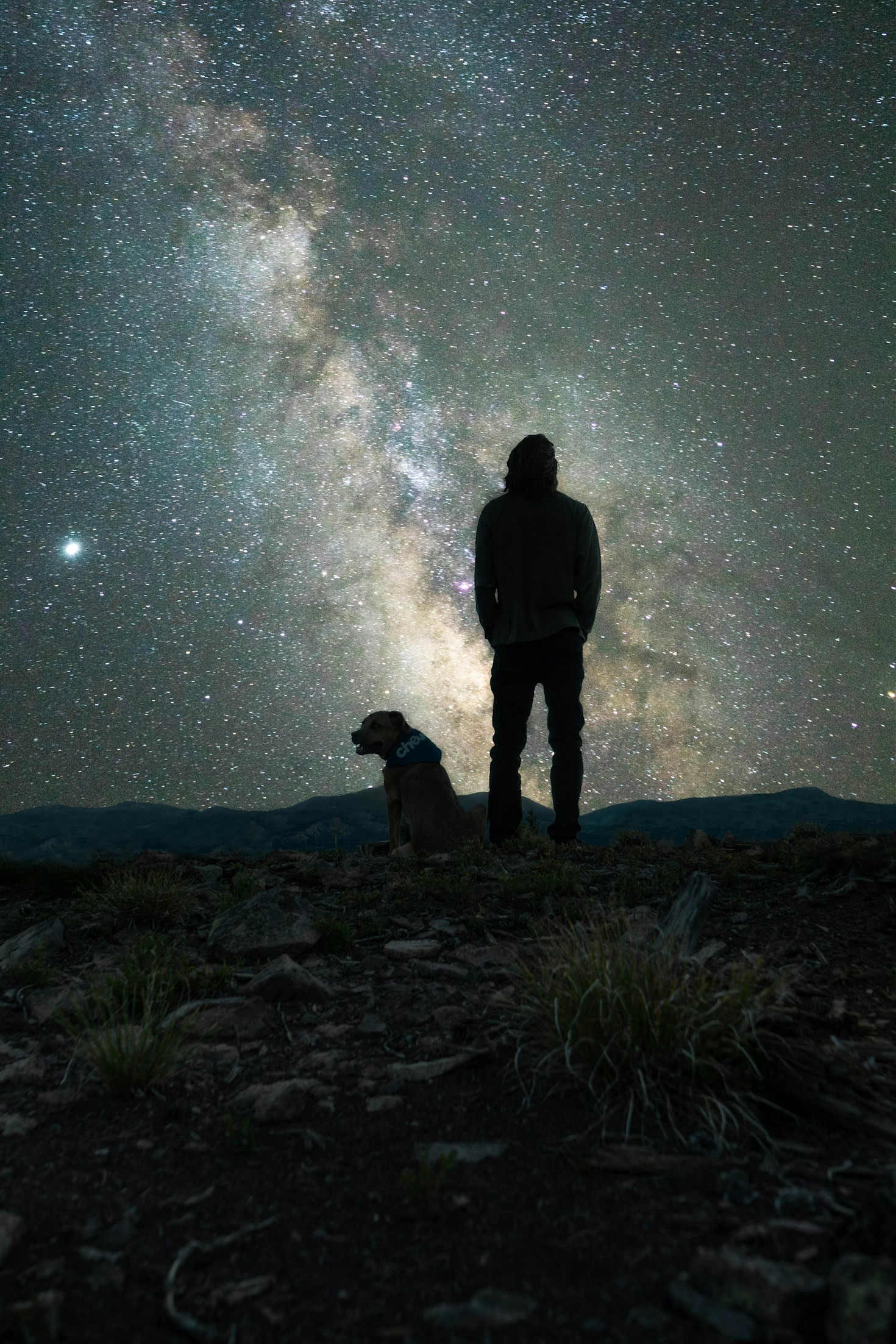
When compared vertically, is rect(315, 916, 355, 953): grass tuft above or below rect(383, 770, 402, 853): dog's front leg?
below

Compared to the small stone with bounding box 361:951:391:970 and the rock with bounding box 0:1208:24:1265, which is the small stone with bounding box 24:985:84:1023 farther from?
the rock with bounding box 0:1208:24:1265

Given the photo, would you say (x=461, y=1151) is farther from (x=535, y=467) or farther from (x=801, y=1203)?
(x=535, y=467)

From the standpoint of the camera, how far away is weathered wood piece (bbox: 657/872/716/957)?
298cm

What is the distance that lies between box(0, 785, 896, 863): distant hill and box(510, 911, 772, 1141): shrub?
15.7 meters

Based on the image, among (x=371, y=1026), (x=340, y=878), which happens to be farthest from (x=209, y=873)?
(x=371, y=1026)

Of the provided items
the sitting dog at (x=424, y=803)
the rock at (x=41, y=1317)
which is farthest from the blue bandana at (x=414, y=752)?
the rock at (x=41, y=1317)

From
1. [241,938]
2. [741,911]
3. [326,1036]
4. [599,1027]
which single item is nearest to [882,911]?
[741,911]

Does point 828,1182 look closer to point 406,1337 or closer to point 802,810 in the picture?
point 406,1337

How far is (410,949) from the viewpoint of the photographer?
354 cm

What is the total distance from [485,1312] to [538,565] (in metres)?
5.49

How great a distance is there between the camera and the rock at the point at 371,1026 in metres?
2.69

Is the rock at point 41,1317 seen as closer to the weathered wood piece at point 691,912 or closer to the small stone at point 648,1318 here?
the small stone at point 648,1318

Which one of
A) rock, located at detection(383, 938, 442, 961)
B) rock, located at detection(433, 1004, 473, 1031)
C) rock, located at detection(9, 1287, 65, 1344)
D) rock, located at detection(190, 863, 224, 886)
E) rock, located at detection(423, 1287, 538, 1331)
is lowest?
rock, located at detection(9, 1287, 65, 1344)

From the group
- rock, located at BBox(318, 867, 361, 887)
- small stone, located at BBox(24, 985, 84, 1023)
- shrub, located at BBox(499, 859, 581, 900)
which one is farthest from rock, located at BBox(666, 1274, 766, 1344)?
rock, located at BBox(318, 867, 361, 887)
